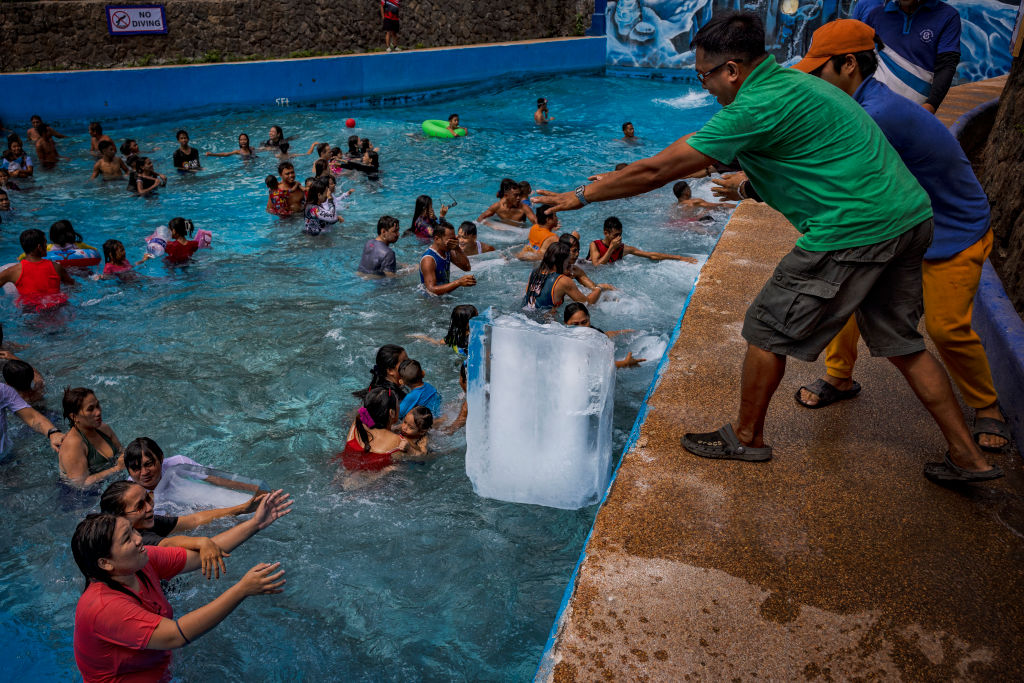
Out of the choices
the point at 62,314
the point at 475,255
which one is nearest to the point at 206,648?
the point at 62,314

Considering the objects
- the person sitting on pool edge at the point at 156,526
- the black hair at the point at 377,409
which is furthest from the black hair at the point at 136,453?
the black hair at the point at 377,409

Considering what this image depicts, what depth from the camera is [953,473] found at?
316cm

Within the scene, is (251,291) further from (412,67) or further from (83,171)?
(412,67)

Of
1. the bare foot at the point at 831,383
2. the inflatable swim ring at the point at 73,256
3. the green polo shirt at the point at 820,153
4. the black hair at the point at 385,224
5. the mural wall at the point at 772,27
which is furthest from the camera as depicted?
the mural wall at the point at 772,27

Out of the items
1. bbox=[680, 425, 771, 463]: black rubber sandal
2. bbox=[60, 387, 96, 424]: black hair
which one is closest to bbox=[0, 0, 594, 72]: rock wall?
bbox=[60, 387, 96, 424]: black hair

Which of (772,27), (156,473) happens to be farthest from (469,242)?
(772,27)

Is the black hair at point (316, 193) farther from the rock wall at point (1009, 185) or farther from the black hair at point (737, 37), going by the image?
the black hair at point (737, 37)

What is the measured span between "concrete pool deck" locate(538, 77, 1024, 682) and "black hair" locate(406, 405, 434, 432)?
213cm

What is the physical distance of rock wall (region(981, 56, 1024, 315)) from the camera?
15.9ft

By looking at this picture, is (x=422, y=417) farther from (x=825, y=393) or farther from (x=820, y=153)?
(x=820, y=153)

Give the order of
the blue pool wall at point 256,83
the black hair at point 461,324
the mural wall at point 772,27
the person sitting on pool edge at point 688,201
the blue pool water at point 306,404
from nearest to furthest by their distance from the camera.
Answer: the blue pool water at point 306,404, the black hair at point 461,324, the person sitting on pool edge at point 688,201, the blue pool wall at point 256,83, the mural wall at point 772,27

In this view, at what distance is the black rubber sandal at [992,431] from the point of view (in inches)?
134

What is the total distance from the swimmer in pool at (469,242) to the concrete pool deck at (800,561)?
6488 mm

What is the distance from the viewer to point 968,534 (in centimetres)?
296
